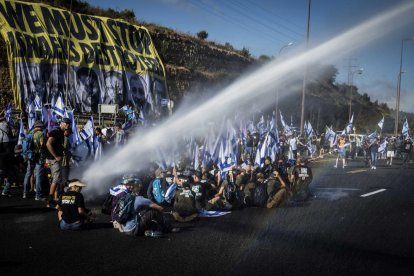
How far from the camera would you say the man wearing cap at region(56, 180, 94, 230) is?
7656 mm

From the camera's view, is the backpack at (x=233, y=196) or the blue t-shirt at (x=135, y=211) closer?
the blue t-shirt at (x=135, y=211)

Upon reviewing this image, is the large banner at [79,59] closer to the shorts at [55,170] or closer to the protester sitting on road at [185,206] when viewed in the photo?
the shorts at [55,170]

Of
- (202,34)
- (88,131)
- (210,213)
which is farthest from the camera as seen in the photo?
(202,34)

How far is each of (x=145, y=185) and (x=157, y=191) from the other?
0.56 meters

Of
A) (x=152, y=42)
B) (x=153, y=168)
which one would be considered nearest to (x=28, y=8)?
(x=152, y=42)

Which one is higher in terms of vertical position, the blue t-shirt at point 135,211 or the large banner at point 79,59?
the large banner at point 79,59

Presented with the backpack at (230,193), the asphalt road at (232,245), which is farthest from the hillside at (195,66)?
the asphalt road at (232,245)

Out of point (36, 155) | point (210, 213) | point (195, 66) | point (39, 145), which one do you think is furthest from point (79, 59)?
point (210, 213)

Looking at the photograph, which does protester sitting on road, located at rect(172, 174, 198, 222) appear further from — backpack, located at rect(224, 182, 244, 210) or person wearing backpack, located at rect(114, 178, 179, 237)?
backpack, located at rect(224, 182, 244, 210)

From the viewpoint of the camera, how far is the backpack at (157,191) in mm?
10773

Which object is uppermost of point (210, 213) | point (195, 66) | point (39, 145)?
point (195, 66)

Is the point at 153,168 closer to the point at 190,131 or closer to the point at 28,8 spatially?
the point at 190,131

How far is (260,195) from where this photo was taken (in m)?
11.2

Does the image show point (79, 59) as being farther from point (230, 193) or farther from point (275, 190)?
point (275, 190)
